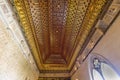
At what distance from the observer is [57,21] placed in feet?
11.1

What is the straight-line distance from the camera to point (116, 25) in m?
2.56

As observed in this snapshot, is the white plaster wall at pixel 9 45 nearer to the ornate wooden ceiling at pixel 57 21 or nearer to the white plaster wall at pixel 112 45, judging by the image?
the ornate wooden ceiling at pixel 57 21

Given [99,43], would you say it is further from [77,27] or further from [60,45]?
[60,45]

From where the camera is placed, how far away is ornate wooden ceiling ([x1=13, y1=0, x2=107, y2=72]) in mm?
2820

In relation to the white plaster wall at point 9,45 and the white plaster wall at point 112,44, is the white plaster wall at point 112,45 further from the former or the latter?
the white plaster wall at point 9,45

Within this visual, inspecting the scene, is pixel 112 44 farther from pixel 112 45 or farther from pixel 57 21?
pixel 57 21

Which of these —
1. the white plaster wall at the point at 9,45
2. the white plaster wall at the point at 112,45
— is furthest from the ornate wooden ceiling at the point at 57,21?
the white plaster wall at the point at 112,45

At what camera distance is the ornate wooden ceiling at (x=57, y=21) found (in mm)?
2820

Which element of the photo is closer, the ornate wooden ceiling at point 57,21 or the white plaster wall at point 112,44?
the white plaster wall at point 112,44

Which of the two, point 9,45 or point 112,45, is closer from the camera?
point 112,45

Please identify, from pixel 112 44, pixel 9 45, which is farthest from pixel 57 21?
pixel 112 44

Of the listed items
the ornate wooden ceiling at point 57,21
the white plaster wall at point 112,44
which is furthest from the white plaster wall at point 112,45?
the ornate wooden ceiling at point 57,21

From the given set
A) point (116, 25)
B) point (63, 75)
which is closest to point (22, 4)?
point (116, 25)

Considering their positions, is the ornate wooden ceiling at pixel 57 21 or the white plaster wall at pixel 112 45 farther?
the ornate wooden ceiling at pixel 57 21
